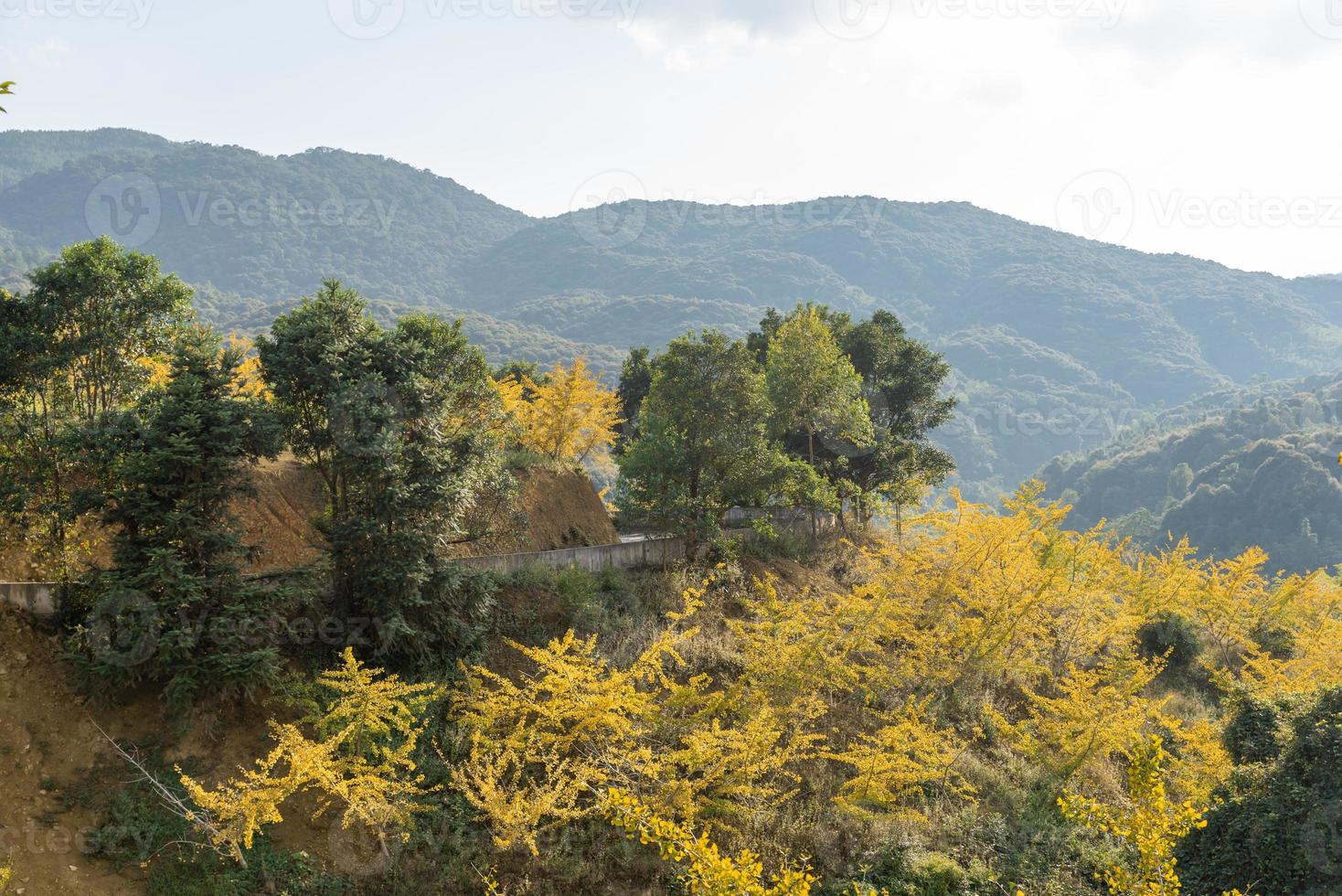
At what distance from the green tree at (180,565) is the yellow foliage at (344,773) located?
63.0 inches

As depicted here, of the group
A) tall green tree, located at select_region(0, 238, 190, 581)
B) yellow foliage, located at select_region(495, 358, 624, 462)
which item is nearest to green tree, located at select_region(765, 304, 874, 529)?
yellow foliage, located at select_region(495, 358, 624, 462)

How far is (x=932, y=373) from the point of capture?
115 feet

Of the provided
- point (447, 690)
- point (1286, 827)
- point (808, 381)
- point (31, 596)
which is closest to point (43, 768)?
point (31, 596)

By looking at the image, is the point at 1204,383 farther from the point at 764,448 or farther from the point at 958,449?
the point at 764,448

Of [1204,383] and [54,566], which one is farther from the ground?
[1204,383]

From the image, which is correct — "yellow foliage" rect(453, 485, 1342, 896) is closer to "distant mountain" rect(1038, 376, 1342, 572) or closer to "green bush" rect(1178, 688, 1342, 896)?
"green bush" rect(1178, 688, 1342, 896)

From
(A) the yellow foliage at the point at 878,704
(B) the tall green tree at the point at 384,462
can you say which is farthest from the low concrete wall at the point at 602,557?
(B) the tall green tree at the point at 384,462

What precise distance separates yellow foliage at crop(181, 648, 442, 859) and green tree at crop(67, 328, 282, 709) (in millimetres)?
1600

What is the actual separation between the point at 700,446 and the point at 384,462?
982 cm

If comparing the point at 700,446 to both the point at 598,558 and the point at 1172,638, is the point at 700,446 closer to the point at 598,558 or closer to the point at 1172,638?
the point at 598,558

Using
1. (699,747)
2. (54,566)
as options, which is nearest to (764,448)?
(699,747)

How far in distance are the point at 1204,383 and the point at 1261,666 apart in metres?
208

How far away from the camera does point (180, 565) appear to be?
1312 centimetres

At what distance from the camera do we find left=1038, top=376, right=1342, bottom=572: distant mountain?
281 ft
